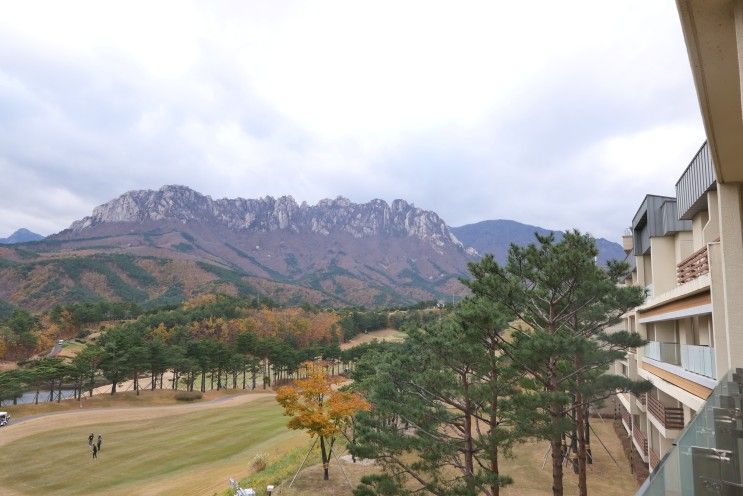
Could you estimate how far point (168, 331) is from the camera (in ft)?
246

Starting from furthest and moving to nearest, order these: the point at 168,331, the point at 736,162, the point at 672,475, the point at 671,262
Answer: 1. the point at 168,331
2. the point at 671,262
3. the point at 736,162
4. the point at 672,475

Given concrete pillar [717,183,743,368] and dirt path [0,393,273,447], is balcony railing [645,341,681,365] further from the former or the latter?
dirt path [0,393,273,447]

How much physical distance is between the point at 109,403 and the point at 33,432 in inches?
467

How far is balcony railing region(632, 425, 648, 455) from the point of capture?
24.5 meters

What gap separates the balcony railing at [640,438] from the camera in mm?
24531

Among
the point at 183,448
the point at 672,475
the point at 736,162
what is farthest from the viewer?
the point at 183,448

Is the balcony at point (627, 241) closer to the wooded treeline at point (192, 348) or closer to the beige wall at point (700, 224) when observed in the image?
the beige wall at point (700, 224)

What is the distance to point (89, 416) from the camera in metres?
39.9

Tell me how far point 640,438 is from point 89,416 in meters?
40.8

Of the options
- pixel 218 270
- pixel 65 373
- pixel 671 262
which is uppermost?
pixel 218 270

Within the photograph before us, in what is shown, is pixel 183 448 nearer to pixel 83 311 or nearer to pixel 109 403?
pixel 109 403

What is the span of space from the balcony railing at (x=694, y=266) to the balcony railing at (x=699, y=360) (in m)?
1.96

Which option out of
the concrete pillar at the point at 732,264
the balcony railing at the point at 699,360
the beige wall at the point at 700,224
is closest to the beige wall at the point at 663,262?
the beige wall at the point at 700,224

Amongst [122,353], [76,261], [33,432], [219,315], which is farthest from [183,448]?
[76,261]
